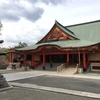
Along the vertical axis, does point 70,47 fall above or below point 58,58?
above

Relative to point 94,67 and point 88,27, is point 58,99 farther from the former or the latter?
point 88,27

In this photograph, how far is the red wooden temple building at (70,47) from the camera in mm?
22000

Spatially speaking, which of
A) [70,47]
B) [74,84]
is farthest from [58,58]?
[74,84]

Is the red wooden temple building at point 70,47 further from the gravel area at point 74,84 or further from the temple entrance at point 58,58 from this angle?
the gravel area at point 74,84

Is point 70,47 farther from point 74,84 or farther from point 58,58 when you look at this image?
point 74,84

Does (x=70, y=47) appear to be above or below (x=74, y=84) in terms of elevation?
above

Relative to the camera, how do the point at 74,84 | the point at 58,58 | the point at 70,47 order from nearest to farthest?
the point at 74,84, the point at 70,47, the point at 58,58

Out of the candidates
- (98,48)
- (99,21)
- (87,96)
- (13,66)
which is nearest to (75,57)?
(98,48)

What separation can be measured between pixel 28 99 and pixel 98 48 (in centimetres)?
1646

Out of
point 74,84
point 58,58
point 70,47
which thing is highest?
point 70,47

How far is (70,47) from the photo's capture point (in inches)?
855

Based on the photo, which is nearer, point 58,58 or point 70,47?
point 70,47

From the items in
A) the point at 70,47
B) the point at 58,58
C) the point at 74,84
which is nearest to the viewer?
the point at 74,84

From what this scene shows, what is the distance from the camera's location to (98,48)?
71.2ft
